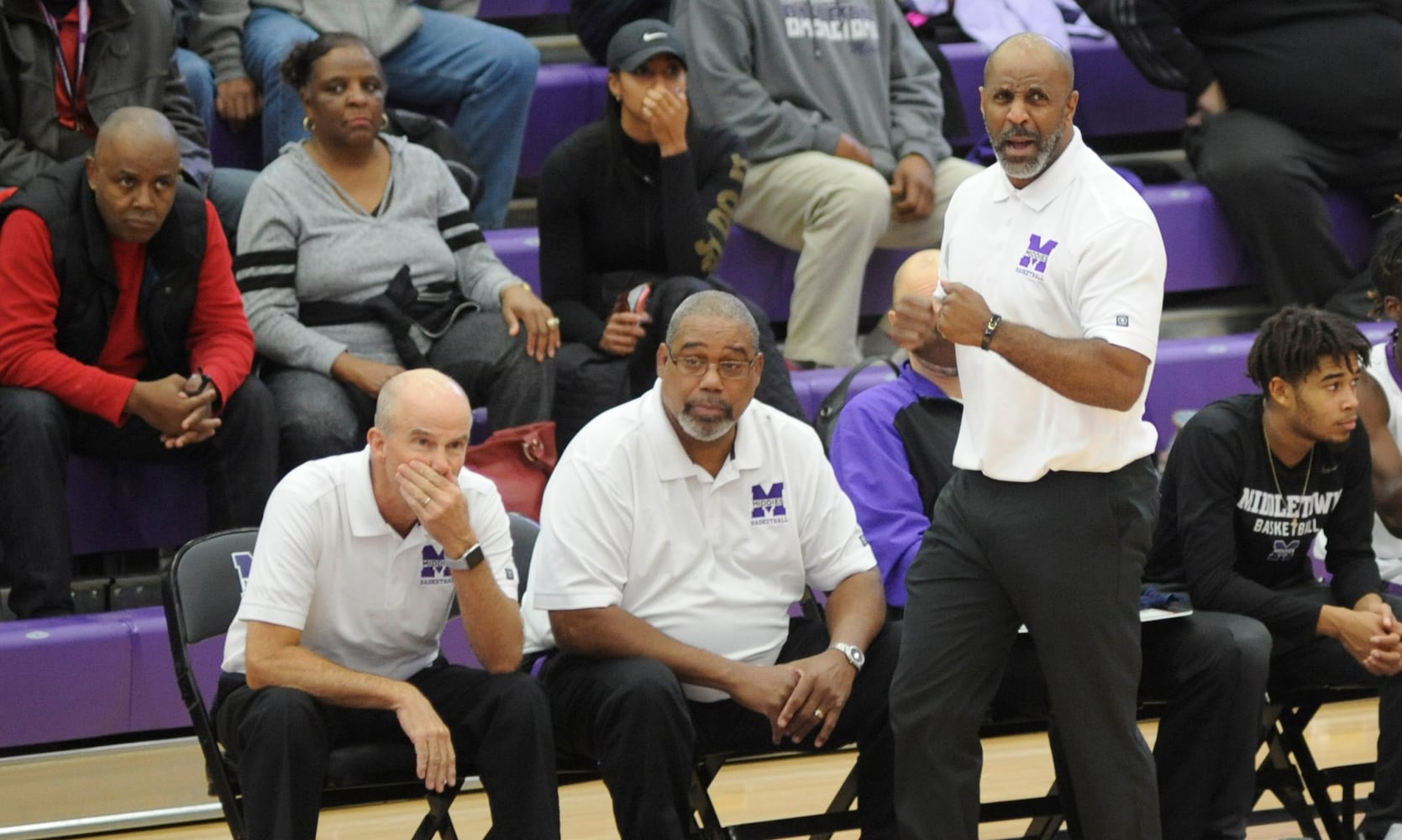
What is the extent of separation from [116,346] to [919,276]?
5.66ft

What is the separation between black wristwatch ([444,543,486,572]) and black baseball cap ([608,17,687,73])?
1647 mm

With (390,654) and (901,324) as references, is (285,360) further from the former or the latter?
(901,324)

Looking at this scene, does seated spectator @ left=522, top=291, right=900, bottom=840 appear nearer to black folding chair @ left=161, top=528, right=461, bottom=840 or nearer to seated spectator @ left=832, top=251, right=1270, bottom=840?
seated spectator @ left=832, top=251, right=1270, bottom=840

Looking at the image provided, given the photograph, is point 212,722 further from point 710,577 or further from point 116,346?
point 116,346

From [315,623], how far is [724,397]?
79 cm

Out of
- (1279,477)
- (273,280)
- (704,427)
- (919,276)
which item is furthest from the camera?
(273,280)

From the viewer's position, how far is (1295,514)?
3.46 meters

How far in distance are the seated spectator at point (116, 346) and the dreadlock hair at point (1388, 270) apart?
7.80 ft

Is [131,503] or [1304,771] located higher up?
[131,503]

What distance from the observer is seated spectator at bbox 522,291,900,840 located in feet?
10.1

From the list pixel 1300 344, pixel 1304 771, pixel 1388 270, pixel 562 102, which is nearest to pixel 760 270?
pixel 562 102

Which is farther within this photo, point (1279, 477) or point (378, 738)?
point (1279, 477)

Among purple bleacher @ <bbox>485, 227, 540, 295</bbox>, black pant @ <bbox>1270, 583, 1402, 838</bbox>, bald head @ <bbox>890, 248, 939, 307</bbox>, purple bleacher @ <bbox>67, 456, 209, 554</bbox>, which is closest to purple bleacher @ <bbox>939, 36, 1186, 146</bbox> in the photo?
purple bleacher @ <bbox>485, 227, 540, 295</bbox>

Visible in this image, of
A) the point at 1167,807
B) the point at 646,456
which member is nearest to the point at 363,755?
the point at 646,456
